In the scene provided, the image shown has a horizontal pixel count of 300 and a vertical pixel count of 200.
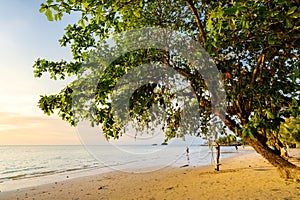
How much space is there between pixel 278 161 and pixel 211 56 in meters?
6.38

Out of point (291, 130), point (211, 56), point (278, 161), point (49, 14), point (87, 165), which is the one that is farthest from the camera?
point (87, 165)

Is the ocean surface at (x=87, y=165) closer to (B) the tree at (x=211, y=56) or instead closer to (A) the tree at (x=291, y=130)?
(B) the tree at (x=211, y=56)

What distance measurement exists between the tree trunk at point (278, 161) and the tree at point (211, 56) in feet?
0.12

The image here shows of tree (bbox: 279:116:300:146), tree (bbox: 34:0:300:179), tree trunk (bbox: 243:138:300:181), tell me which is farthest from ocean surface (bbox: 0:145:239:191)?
tree (bbox: 279:116:300:146)

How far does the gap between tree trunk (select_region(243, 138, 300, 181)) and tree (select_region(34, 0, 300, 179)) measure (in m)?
0.04

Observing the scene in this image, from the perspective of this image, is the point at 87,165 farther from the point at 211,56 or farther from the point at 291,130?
the point at 291,130

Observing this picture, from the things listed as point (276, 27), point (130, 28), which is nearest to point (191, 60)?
point (130, 28)

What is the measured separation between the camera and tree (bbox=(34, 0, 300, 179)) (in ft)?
14.2

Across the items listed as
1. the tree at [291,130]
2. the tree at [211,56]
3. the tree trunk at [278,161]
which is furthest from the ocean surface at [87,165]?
the tree at [291,130]

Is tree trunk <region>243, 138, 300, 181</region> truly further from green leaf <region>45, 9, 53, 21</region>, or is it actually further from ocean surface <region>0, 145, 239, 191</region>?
green leaf <region>45, 9, 53, 21</region>

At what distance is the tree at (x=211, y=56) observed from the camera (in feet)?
14.2

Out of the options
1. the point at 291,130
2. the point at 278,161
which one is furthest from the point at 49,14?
the point at 278,161

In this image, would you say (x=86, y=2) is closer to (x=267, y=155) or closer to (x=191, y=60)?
(x=191, y=60)

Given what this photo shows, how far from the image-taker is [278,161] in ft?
32.9
